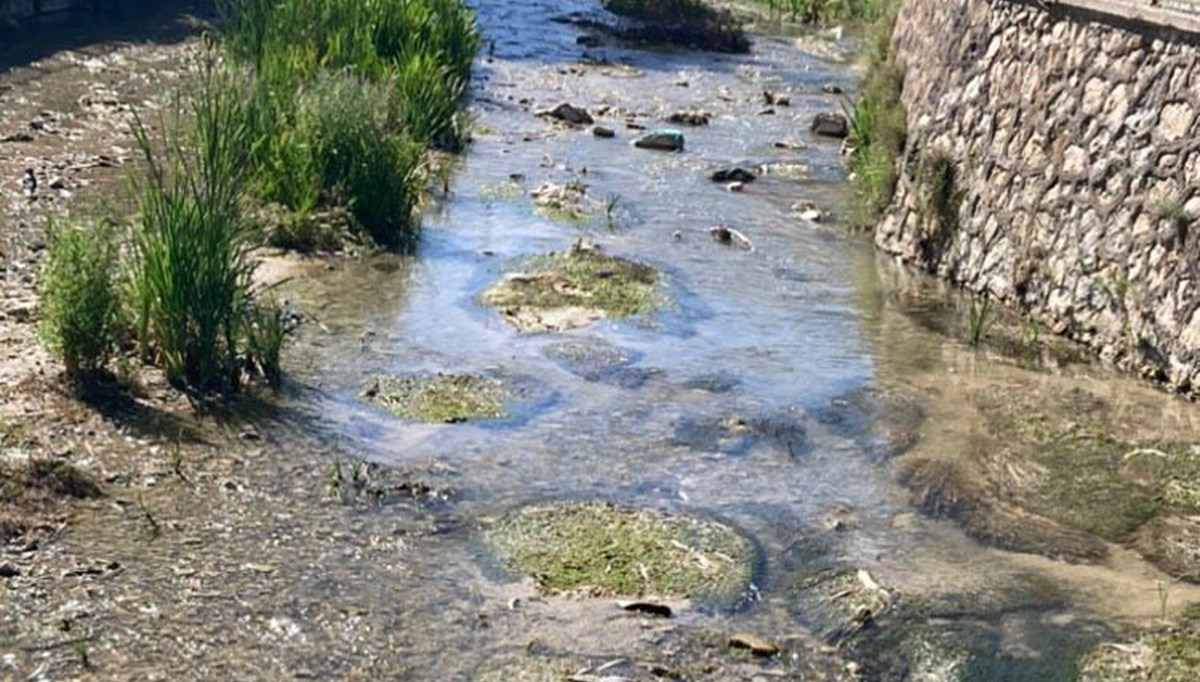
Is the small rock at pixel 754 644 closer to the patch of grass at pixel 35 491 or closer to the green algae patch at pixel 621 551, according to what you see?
the green algae patch at pixel 621 551

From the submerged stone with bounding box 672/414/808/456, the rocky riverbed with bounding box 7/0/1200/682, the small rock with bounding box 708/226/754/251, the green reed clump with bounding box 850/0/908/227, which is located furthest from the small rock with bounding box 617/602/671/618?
the green reed clump with bounding box 850/0/908/227

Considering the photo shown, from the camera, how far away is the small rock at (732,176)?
15.5 meters

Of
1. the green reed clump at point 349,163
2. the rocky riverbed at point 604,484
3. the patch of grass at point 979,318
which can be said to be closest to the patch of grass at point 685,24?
the rocky riverbed at point 604,484

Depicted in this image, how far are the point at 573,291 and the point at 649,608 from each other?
487 cm

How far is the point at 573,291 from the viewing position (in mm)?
11242

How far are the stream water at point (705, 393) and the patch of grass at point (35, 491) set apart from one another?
1419 mm

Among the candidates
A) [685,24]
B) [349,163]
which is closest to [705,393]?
[349,163]

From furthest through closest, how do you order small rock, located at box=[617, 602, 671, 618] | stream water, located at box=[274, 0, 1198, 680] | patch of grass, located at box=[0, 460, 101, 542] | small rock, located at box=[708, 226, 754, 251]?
small rock, located at box=[708, 226, 754, 251], patch of grass, located at box=[0, 460, 101, 542], stream water, located at box=[274, 0, 1198, 680], small rock, located at box=[617, 602, 671, 618]

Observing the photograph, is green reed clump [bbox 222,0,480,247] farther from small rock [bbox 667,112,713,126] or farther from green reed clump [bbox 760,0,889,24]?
green reed clump [bbox 760,0,889,24]

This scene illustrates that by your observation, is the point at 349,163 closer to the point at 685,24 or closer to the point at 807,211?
the point at 807,211

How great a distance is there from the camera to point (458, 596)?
6621mm

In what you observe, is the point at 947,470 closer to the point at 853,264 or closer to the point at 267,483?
the point at 267,483

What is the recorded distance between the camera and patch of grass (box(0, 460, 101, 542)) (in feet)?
22.5

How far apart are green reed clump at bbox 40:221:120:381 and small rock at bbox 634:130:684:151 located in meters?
9.03
